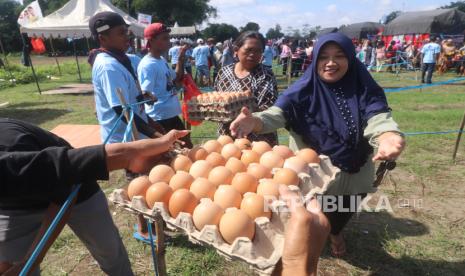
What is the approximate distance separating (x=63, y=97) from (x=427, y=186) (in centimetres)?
1236

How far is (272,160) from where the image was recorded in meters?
1.98

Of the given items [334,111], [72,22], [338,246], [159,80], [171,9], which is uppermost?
[171,9]

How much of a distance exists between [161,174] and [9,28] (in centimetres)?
5987

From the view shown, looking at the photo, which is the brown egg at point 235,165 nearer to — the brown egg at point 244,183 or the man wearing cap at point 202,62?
the brown egg at point 244,183

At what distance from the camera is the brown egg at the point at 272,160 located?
6.42ft

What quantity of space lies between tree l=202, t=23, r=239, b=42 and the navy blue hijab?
53.8 meters

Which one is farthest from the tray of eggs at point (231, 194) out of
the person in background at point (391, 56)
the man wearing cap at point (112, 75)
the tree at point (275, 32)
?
the tree at point (275, 32)

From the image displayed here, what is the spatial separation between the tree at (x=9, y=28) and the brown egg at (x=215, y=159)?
4606 centimetres

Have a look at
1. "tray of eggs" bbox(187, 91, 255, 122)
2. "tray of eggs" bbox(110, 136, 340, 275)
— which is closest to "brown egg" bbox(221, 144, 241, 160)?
"tray of eggs" bbox(110, 136, 340, 275)

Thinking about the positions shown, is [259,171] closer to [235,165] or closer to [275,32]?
[235,165]

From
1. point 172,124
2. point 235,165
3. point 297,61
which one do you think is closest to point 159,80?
point 172,124

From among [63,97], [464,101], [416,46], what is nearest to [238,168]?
[464,101]

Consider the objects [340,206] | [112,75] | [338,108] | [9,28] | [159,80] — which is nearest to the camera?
[338,108]

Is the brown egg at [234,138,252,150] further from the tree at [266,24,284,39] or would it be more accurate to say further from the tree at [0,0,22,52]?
the tree at [266,24,284,39]
